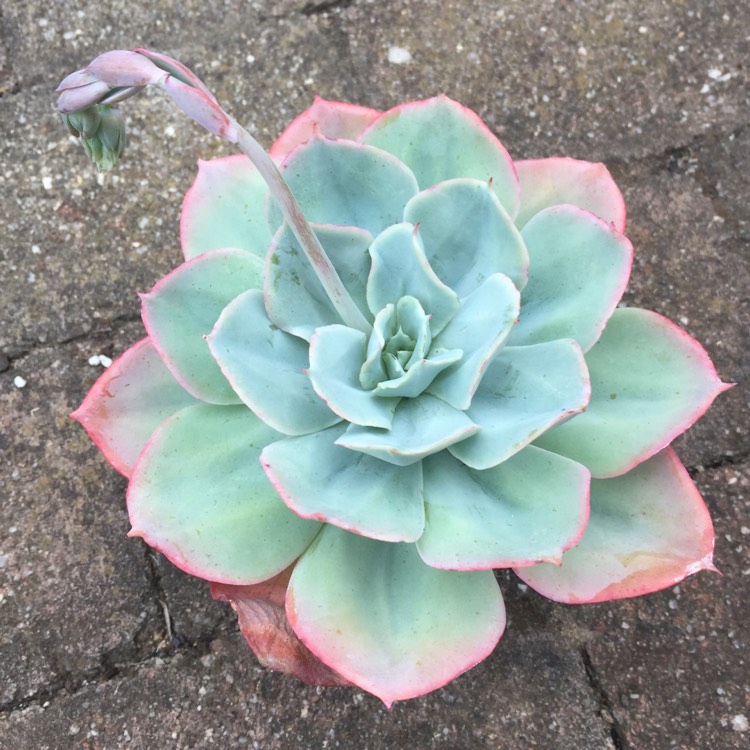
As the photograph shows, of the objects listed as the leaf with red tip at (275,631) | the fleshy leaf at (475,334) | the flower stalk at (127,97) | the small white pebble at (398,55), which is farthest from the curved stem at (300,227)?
the small white pebble at (398,55)

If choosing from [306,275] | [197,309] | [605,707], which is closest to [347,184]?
[306,275]

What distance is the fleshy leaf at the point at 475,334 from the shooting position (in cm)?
79

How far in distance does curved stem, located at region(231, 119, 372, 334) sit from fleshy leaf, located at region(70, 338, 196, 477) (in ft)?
0.85

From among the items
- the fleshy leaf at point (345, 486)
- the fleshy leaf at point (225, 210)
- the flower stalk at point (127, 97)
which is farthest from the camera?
the fleshy leaf at point (225, 210)

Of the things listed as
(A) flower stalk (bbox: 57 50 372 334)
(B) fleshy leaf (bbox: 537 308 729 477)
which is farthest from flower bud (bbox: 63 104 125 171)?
(B) fleshy leaf (bbox: 537 308 729 477)

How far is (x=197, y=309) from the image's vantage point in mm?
889

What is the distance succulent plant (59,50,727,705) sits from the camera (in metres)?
0.79

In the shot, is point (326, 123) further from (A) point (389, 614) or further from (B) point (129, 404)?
(A) point (389, 614)

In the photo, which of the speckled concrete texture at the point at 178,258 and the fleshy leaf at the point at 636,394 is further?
the speckled concrete texture at the point at 178,258

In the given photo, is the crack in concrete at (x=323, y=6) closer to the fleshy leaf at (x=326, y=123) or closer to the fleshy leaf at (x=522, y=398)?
the fleshy leaf at (x=326, y=123)

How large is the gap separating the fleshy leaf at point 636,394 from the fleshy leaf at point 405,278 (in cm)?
19

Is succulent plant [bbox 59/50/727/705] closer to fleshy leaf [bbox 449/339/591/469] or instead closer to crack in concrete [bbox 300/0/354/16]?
fleshy leaf [bbox 449/339/591/469]

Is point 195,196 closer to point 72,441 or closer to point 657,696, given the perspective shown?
point 72,441

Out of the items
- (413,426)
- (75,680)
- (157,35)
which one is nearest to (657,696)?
(413,426)
